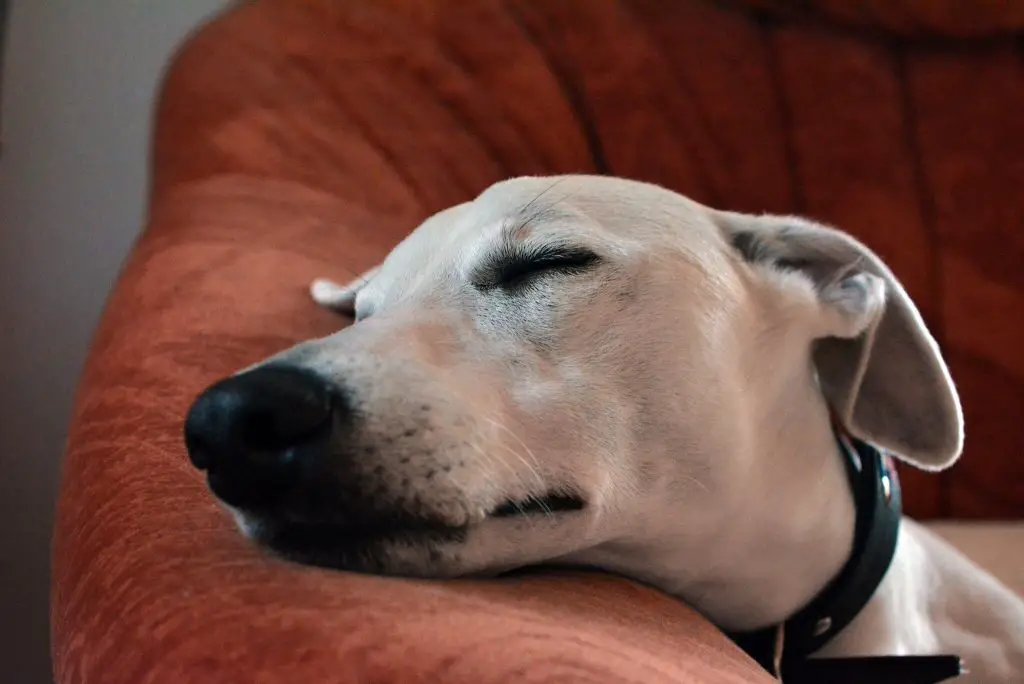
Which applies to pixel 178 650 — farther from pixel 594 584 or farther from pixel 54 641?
pixel 594 584

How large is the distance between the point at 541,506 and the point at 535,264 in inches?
10.3

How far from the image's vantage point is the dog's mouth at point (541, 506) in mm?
674

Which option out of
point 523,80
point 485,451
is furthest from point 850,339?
point 523,80

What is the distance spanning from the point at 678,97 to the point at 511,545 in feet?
4.36

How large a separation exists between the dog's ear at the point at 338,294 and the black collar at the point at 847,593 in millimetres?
620

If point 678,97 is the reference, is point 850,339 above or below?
below

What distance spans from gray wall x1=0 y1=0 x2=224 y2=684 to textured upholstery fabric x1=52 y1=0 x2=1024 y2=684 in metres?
0.54

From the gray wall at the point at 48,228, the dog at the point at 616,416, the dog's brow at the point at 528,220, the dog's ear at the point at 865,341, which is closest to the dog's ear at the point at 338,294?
the dog at the point at 616,416

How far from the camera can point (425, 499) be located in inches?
24.8

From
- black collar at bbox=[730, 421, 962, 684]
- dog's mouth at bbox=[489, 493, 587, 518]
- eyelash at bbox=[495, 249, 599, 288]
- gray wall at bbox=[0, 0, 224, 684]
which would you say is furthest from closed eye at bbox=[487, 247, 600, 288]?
gray wall at bbox=[0, 0, 224, 684]

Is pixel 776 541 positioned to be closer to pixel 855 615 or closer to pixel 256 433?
pixel 855 615

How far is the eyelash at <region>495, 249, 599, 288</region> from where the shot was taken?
840 mm

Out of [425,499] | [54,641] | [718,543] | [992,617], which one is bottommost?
[992,617]

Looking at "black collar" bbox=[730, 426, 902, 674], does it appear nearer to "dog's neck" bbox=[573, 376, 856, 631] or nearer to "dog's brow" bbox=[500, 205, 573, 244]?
"dog's neck" bbox=[573, 376, 856, 631]
